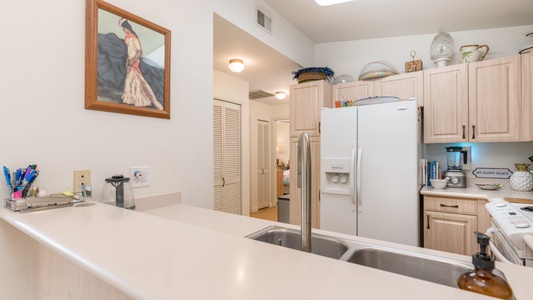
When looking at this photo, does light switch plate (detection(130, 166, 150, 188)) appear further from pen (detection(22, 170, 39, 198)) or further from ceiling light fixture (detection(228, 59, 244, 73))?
ceiling light fixture (detection(228, 59, 244, 73))

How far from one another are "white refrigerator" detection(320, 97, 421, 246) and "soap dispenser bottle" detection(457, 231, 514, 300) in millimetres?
1918

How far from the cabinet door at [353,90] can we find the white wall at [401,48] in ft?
1.17

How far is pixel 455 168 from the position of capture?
9.27ft

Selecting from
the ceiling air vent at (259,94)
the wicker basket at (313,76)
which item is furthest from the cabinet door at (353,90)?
the ceiling air vent at (259,94)

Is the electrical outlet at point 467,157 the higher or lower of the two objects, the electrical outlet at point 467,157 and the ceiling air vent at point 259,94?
the lower

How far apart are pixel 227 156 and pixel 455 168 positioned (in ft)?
9.70

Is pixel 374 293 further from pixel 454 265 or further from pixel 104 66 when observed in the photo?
pixel 104 66

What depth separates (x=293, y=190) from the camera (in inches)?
130

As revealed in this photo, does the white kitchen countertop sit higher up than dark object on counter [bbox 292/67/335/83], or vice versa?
dark object on counter [bbox 292/67/335/83]

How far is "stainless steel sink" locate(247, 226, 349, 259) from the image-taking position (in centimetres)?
108

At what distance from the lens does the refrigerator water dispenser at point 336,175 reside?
2600 millimetres

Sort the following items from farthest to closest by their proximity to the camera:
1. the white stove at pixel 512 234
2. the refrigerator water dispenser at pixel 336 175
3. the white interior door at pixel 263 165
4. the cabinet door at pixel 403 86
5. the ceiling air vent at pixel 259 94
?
the white interior door at pixel 263 165, the ceiling air vent at pixel 259 94, the cabinet door at pixel 403 86, the refrigerator water dispenser at pixel 336 175, the white stove at pixel 512 234

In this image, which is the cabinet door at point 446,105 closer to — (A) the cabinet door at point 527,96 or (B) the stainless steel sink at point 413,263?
(A) the cabinet door at point 527,96

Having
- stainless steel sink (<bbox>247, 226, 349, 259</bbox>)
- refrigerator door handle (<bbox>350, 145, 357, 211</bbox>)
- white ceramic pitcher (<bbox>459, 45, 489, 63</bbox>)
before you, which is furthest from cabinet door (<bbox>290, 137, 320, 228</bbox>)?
stainless steel sink (<bbox>247, 226, 349, 259</bbox>)
